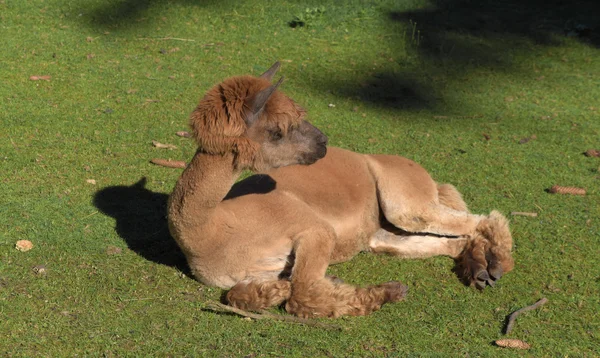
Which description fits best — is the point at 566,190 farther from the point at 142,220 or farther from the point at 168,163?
the point at 142,220

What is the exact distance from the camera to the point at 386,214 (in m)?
6.14

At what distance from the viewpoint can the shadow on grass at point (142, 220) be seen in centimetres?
582

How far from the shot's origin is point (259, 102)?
476 centimetres

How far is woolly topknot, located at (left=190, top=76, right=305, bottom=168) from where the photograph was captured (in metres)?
4.76

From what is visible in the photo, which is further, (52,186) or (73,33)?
(73,33)

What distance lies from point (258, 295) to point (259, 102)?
1267mm

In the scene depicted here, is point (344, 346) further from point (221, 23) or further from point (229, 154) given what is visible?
point (221, 23)

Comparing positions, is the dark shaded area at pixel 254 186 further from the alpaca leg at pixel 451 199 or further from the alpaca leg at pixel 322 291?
the alpaca leg at pixel 451 199

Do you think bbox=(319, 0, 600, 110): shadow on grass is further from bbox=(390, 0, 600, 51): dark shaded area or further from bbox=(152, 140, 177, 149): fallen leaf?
bbox=(152, 140, 177, 149): fallen leaf

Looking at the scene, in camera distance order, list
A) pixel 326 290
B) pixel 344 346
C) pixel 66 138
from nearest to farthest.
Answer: pixel 344 346
pixel 326 290
pixel 66 138

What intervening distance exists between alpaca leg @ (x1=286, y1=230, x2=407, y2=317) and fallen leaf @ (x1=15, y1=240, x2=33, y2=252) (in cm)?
200

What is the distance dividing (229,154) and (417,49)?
23.2ft

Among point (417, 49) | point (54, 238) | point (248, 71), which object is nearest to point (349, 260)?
point (54, 238)

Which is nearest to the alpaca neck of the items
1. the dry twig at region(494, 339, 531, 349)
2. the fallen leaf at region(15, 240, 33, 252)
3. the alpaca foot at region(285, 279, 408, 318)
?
the alpaca foot at region(285, 279, 408, 318)
